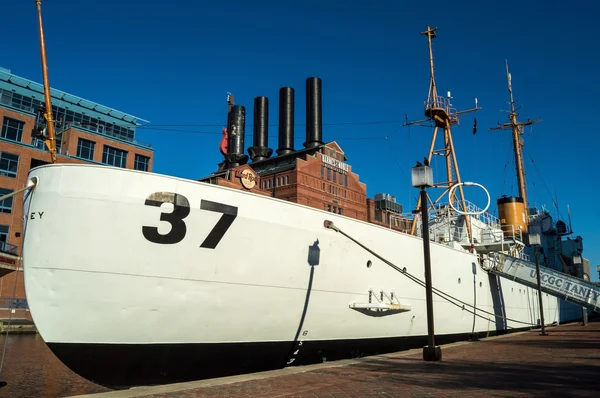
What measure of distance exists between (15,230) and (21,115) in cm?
1161

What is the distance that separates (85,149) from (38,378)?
39.0m

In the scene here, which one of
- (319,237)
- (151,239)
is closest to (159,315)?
(151,239)

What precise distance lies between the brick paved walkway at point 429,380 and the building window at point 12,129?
42.0m

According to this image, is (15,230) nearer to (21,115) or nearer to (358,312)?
(21,115)

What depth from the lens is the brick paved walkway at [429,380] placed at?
20.0 ft

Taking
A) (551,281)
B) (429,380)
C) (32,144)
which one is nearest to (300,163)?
(32,144)

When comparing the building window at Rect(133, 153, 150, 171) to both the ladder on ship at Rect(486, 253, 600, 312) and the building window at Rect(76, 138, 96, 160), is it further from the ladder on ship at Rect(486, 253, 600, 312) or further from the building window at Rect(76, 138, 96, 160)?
the ladder on ship at Rect(486, 253, 600, 312)

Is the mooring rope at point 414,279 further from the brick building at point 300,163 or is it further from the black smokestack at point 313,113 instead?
the black smokestack at point 313,113

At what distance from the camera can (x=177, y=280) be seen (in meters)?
8.84

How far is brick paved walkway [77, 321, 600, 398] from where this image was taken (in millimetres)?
6098

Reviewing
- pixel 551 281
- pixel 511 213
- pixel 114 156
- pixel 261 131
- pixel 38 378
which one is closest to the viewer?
pixel 38 378

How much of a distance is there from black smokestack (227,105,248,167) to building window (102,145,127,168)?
1393 centimetres

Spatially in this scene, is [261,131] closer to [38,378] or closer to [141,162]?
[141,162]

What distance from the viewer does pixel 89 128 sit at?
49406 mm
